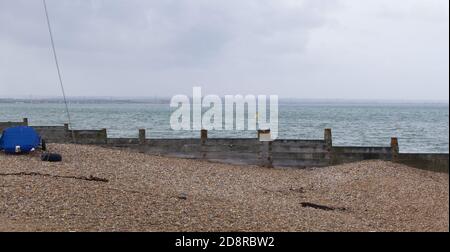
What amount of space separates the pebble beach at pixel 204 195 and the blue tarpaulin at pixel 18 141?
335 mm

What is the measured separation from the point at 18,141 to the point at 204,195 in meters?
7.39

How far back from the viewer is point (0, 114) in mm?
28031

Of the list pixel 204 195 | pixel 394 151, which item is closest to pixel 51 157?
pixel 204 195

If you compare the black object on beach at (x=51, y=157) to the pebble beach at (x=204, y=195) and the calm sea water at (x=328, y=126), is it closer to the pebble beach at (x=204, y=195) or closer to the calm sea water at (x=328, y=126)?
the pebble beach at (x=204, y=195)

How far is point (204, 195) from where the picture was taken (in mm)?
12656

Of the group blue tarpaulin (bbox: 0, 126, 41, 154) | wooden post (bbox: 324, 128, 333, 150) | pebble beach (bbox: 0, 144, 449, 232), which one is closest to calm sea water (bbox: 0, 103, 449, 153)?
blue tarpaulin (bbox: 0, 126, 41, 154)

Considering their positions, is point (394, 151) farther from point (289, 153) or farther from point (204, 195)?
point (204, 195)

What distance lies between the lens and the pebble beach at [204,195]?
9492 millimetres

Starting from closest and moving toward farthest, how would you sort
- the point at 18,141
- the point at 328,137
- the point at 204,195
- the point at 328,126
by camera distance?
the point at 204,195, the point at 18,141, the point at 328,137, the point at 328,126

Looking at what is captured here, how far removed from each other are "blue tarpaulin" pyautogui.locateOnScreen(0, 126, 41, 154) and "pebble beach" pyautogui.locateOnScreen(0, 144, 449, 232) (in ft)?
1.10

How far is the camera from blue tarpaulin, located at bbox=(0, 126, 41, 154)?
16750 mm

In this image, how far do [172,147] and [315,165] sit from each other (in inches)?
209
